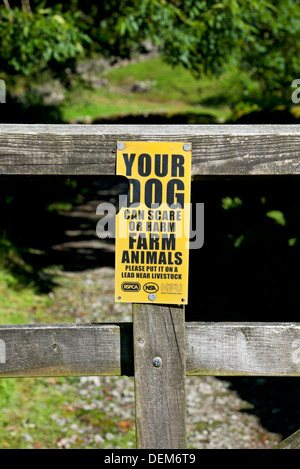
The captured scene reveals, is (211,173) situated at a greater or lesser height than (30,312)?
lesser

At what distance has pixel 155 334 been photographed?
1698mm

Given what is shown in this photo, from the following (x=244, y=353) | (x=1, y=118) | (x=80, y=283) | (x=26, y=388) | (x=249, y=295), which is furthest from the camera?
(x=1, y=118)

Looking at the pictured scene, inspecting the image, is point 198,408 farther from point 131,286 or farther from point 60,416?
point 131,286

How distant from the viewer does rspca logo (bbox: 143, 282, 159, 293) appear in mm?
1676

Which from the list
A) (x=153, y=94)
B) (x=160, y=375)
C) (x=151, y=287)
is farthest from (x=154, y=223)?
(x=153, y=94)

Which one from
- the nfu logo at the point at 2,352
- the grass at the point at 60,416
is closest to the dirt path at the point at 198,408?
the grass at the point at 60,416

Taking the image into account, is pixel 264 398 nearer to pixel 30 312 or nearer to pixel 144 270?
pixel 30 312

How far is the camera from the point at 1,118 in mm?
7500

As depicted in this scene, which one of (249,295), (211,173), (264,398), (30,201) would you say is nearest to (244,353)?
(211,173)

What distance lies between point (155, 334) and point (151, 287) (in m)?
0.16

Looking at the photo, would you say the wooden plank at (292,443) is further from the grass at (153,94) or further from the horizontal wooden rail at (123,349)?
the grass at (153,94)

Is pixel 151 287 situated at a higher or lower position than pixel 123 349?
higher

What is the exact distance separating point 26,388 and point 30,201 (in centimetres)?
406
